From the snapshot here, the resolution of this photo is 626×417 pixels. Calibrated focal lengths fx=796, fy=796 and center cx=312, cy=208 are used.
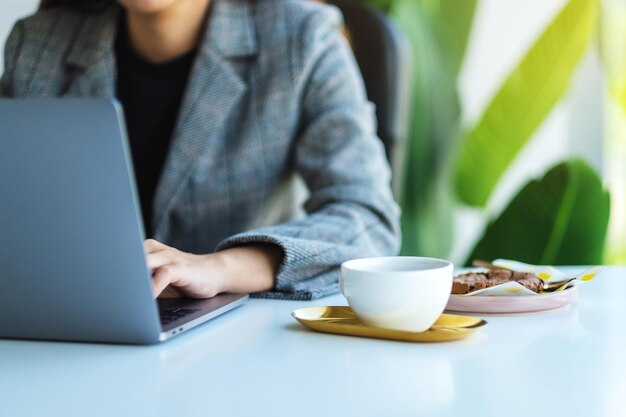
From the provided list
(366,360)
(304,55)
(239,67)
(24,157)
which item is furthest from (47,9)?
(366,360)

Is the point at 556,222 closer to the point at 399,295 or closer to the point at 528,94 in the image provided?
the point at 528,94

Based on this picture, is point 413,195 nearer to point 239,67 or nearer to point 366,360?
point 239,67

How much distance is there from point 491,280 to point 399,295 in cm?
18

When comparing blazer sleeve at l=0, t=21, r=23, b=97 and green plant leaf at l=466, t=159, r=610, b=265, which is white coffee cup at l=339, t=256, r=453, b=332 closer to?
blazer sleeve at l=0, t=21, r=23, b=97

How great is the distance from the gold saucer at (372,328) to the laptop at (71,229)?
0.37ft

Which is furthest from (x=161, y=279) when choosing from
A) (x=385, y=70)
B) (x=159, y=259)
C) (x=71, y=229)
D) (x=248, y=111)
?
(x=385, y=70)

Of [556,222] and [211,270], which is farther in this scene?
[556,222]

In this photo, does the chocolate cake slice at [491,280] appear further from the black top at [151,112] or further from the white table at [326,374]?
the black top at [151,112]

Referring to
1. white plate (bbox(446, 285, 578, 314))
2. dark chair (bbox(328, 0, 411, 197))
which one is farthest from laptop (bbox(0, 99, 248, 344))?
dark chair (bbox(328, 0, 411, 197))

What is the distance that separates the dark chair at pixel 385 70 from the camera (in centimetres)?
142

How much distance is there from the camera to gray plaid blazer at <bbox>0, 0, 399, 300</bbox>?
4.00 ft

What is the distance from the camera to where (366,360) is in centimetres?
57

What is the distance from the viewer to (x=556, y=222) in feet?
5.91

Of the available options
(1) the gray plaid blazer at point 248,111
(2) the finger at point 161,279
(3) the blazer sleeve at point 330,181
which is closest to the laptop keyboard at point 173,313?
(2) the finger at point 161,279
